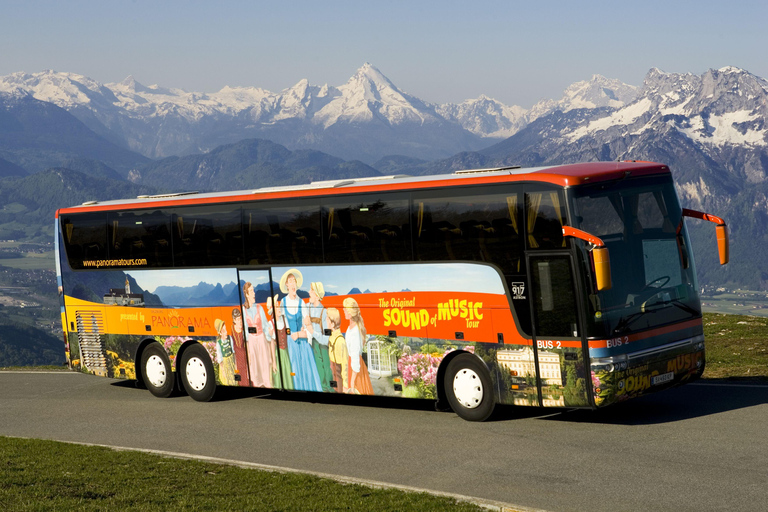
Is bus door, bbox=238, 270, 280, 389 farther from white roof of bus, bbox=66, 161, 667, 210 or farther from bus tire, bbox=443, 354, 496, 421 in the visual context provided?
bus tire, bbox=443, 354, 496, 421

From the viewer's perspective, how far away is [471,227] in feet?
51.9

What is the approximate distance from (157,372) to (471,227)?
925 cm

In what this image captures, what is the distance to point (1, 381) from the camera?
2667cm

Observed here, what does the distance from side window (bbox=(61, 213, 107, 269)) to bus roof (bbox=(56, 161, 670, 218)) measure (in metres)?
1.04

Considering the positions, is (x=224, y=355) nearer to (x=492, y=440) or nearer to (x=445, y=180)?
(x=445, y=180)

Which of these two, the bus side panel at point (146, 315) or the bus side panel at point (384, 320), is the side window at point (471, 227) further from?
the bus side panel at point (146, 315)

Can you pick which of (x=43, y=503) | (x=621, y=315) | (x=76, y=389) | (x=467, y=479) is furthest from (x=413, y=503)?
(x=76, y=389)

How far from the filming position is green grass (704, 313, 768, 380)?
20734mm

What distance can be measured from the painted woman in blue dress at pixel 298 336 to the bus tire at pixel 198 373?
8.51 ft

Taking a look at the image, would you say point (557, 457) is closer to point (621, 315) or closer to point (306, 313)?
point (621, 315)

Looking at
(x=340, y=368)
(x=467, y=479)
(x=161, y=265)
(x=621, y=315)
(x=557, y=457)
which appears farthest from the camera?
(x=161, y=265)

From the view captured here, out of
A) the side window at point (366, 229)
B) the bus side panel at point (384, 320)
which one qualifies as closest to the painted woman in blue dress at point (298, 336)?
the bus side panel at point (384, 320)

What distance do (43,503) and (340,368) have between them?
770cm

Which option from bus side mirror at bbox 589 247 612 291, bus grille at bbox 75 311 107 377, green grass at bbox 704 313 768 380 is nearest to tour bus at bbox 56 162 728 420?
bus side mirror at bbox 589 247 612 291
